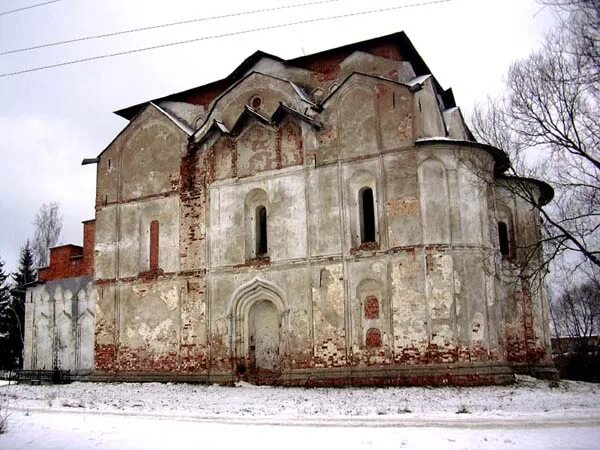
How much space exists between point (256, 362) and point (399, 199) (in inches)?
267

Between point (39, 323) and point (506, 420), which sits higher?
point (39, 323)

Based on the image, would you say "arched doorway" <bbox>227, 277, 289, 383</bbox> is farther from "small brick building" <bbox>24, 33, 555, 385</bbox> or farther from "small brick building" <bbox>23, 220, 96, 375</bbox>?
"small brick building" <bbox>23, 220, 96, 375</bbox>

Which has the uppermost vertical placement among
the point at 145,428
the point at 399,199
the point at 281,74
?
the point at 281,74

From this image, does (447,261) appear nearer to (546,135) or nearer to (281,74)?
(546,135)

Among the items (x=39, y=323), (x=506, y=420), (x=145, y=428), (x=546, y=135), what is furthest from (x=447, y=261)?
(x=39, y=323)

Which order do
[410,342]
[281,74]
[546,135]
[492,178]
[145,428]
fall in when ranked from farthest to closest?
[281,74], [492,178], [410,342], [546,135], [145,428]

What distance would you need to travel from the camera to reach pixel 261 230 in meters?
21.2

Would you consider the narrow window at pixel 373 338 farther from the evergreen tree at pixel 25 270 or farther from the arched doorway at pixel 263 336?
the evergreen tree at pixel 25 270

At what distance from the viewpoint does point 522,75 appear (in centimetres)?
1561

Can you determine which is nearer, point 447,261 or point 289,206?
point 447,261

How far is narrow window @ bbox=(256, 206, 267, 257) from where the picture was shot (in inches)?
822

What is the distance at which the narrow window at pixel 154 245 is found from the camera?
2245 cm

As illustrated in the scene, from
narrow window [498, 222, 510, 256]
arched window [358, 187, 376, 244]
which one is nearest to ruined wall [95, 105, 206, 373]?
arched window [358, 187, 376, 244]

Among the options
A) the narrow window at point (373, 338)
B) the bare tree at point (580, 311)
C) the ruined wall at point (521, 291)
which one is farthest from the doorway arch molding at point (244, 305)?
the bare tree at point (580, 311)
